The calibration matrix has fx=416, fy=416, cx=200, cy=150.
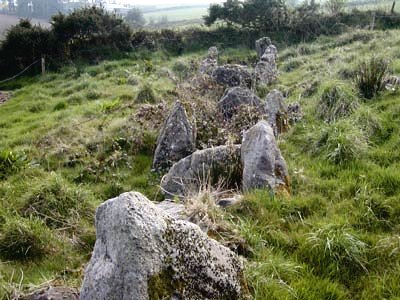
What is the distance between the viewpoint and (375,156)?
258 inches

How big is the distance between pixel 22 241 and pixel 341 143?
492 cm

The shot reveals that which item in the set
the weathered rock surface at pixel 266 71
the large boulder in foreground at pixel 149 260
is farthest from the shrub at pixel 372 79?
the large boulder in foreground at pixel 149 260

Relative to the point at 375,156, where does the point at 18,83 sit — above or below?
below

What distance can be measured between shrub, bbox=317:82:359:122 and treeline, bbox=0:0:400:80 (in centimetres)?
1810

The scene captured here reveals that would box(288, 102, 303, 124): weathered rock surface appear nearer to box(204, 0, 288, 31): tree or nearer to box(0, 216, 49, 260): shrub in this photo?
box(0, 216, 49, 260): shrub

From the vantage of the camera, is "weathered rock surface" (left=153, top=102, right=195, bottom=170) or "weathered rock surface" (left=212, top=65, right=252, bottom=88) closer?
"weathered rock surface" (left=153, top=102, right=195, bottom=170)

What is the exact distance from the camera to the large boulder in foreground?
115 inches

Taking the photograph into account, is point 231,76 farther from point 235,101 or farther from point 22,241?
point 22,241

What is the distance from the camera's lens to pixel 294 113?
29.9 ft

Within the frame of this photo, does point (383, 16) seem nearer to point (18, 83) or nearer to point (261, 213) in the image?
point (18, 83)

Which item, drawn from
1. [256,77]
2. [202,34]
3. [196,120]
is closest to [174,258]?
[196,120]

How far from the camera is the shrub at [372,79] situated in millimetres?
9062

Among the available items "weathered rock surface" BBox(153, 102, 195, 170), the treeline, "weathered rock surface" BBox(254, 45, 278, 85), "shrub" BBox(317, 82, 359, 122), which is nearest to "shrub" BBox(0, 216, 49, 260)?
"weathered rock surface" BBox(153, 102, 195, 170)

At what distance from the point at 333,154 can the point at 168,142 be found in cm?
306
